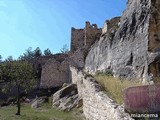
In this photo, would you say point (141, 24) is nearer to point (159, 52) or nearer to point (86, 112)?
point (159, 52)

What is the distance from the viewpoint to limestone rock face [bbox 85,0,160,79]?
47.9 feet

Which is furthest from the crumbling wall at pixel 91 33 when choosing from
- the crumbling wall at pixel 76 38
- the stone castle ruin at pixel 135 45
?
the stone castle ruin at pixel 135 45

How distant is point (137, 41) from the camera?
1588cm

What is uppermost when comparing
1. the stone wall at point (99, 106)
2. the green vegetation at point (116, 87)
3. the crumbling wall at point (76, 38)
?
the crumbling wall at point (76, 38)

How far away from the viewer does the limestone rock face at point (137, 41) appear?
14586 mm

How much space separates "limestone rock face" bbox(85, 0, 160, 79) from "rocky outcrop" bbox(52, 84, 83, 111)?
333cm

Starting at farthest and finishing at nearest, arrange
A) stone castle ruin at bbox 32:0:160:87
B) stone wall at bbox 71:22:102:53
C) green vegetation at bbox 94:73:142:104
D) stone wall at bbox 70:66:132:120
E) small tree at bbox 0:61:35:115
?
stone wall at bbox 71:22:102:53
small tree at bbox 0:61:35:115
stone castle ruin at bbox 32:0:160:87
green vegetation at bbox 94:73:142:104
stone wall at bbox 70:66:132:120

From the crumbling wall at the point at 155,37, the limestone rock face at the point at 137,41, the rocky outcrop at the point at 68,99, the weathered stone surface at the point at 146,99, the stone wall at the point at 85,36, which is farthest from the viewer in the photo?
the stone wall at the point at 85,36

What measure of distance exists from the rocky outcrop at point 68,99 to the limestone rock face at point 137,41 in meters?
3.33

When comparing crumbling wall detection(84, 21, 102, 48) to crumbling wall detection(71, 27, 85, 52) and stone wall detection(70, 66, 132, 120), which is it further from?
stone wall detection(70, 66, 132, 120)

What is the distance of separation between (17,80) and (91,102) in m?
9.71

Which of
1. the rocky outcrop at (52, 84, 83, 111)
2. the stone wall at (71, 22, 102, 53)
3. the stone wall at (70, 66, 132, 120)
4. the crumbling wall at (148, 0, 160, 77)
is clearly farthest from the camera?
the stone wall at (71, 22, 102, 53)

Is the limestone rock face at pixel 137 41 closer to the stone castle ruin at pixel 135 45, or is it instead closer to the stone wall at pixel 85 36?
the stone castle ruin at pixel 135 45

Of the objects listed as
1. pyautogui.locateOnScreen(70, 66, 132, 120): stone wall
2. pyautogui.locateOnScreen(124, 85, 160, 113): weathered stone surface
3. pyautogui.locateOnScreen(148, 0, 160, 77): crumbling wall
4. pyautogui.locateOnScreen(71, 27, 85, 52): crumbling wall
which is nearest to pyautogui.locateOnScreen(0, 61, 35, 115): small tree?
pyautogui.locateOnScreen(70, 66, 132, 120): stone wall
